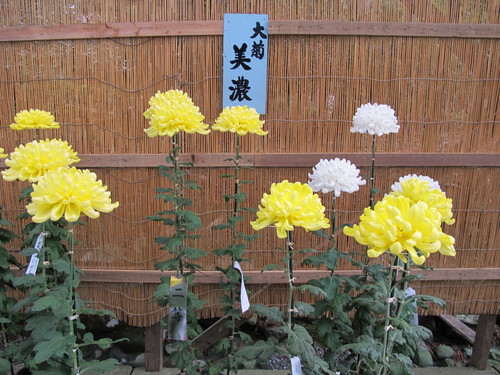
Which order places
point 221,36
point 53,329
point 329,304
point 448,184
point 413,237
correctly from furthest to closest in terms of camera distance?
1. point 448,184
2. point 221,36
3. point 329,304
4. point 53,329
5. point 413,237

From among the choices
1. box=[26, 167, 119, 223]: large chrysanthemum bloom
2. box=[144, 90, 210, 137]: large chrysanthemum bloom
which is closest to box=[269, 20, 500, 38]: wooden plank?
box=[144, 90, 210, 137]: large chrysanthemum bloom

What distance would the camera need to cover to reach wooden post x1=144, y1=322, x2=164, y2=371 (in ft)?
8.53

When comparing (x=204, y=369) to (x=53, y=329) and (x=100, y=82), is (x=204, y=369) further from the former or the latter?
(x=100, y=82)

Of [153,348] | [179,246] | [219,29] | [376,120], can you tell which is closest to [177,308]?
[179,246]

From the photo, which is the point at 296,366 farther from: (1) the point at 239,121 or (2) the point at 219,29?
(2) the point at 219,29

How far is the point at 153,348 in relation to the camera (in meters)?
2.60

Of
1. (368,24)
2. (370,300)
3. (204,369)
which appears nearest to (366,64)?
(368,24)

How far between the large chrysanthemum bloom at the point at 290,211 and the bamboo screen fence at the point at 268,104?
1169mm

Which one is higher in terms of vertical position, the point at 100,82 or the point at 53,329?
the point at 100,82

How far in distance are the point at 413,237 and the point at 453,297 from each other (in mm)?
1998

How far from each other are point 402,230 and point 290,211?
1.14 ft

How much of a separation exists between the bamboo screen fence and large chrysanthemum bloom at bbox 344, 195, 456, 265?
1.38m

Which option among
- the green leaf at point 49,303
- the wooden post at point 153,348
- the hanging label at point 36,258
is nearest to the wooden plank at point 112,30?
the hanging label at point 36,258

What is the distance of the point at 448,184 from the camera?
2.55m
